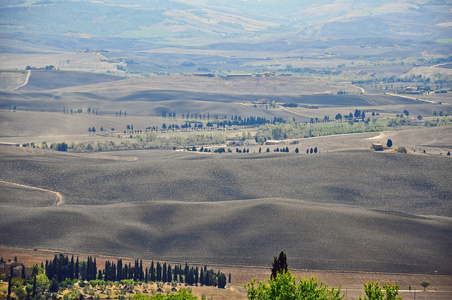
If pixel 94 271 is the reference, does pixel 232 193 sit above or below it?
above

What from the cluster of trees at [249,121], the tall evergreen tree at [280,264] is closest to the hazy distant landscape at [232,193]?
the cluster of trees at [249,121]

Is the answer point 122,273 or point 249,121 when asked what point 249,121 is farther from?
point 122,273

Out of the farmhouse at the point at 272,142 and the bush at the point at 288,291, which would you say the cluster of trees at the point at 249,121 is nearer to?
the farmhouse at the point at 272,142

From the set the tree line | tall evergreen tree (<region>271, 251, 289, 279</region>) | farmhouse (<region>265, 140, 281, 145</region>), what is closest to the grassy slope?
the tree line

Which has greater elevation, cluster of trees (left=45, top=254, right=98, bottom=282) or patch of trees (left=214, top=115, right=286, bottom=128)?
patch of trees (left=214, top=115, right=286, bottom=128)

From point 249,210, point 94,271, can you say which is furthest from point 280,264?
point 249,210

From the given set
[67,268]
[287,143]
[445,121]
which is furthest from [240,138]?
[67,268]

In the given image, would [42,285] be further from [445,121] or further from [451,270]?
[445,121]

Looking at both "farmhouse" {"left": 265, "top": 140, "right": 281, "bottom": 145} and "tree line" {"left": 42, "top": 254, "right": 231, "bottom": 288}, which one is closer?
"tree line" {"left": 42, "top": 254, "right": 231, "bottom": 288}

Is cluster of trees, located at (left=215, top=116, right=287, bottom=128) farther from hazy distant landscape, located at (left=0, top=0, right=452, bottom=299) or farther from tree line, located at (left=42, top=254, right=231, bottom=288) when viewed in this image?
tree line, located at (left=42, top=254, right=231, bottom=288)
